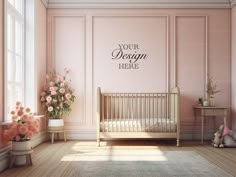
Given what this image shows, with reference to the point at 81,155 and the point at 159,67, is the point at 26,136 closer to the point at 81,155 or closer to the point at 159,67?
the point at 81,155

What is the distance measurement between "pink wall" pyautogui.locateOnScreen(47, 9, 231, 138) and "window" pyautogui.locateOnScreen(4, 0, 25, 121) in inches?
37.0

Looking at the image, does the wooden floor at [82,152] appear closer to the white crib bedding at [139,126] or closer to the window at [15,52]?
the white crib bedding at [139,126]

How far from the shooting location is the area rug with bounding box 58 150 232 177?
10.2 ft

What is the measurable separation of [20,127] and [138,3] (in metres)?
3.28

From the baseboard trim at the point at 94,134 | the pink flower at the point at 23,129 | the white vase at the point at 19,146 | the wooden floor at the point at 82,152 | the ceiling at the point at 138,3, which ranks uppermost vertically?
the ceiling at the point at 138,3

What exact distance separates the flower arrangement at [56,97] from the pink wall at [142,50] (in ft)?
1.14

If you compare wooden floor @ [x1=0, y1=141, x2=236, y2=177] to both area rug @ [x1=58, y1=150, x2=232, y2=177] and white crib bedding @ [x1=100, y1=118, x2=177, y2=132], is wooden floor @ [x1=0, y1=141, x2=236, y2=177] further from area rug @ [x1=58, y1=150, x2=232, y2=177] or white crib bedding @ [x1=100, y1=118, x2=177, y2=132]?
white crib bedding @ [x1=100, y1=118, x2=177, y2=132]

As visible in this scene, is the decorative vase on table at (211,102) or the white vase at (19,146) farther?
the decorative vase on table at (211,102)

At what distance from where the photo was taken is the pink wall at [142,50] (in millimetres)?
5547

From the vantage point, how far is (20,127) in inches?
131

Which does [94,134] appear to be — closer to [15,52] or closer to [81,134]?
[81,134]

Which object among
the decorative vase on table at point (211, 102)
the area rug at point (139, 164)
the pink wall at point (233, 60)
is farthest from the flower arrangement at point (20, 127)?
the pink wall at point (233, 60)

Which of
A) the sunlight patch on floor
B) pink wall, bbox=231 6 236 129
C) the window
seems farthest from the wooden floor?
pink wall, bbox=231 6 236 129

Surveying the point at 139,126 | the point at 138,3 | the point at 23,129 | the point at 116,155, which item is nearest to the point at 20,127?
the point at 23,129
